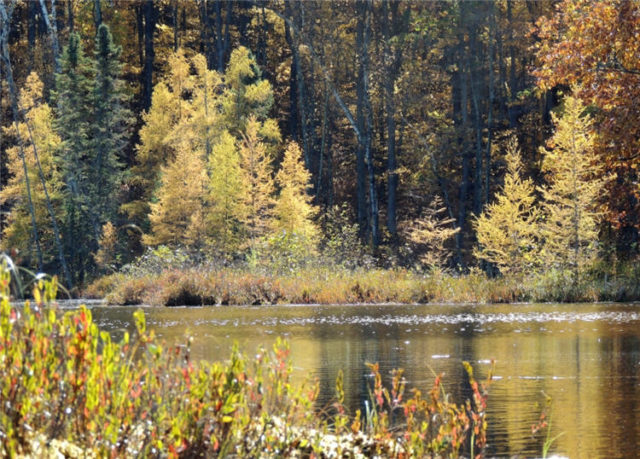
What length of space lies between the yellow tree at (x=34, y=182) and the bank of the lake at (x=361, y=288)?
63.9ft

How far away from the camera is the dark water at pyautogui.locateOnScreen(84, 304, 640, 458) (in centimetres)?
910

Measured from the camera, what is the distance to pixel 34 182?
49.5 meters

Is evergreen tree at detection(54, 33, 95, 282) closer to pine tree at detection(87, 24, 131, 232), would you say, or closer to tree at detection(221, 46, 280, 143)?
pine tree at detection(87, 24, 131, 232)

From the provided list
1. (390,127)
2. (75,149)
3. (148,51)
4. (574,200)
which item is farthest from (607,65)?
(148,51)

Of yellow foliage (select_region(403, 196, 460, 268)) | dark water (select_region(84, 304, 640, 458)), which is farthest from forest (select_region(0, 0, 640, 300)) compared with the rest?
dark water (select_region(84, 304, 640, 458))

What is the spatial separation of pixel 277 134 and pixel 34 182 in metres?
11.1

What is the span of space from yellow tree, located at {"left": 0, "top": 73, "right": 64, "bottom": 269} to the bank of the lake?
19.5 m

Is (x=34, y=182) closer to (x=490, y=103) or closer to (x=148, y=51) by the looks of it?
(x=148, y=51)

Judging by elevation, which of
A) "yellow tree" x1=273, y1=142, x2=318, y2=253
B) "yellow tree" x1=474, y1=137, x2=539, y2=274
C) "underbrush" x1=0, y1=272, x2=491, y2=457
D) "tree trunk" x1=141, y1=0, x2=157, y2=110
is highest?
"tree trunk" x1=141, y1=0, x2=157, y2=110

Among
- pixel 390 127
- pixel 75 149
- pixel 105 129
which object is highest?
pixel 105 129

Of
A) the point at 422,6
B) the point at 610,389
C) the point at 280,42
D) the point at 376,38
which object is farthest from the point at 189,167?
the point at 610,389

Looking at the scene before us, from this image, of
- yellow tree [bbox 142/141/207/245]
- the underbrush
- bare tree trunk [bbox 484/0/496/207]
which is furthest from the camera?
bare tree trunk [bbox 484/0/496/207]

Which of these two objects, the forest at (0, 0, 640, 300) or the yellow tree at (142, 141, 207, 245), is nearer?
the yellow tree at (142, 141, 207, 245)

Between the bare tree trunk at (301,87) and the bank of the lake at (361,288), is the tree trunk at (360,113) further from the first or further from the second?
the bank of the lake at (361,288)
